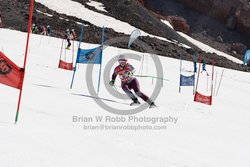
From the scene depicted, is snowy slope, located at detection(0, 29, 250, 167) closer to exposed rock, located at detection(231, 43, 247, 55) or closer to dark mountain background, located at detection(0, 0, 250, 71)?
dark mountain background, located at detection(0, 0, 250, 71)

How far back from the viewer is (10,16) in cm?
4278

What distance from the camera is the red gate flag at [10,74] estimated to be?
632 cm

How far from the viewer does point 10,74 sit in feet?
20.9

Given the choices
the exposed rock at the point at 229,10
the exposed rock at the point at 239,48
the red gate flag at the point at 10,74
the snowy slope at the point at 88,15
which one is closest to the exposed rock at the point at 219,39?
the exposed rock at the point at 239,48

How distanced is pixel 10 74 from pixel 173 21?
67.1 meters

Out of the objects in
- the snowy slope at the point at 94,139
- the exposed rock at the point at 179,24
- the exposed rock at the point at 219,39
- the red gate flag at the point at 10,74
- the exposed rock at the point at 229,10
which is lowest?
the snowy slope at the point at 94,139

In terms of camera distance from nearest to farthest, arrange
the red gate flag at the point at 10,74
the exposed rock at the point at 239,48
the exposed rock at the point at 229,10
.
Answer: the red gate flag at the point at 10,74 < the exposed rock at the point at 239,48 < the exposed rock at the point at 229,10

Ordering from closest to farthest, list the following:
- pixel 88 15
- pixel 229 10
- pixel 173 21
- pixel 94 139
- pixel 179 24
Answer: pixel 94 139, pixel 88 15, pixel 179 24, pixel 173 21, pixel 229 10

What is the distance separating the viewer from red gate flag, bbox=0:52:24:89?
249 inches

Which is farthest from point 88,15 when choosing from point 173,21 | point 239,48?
point 239,48

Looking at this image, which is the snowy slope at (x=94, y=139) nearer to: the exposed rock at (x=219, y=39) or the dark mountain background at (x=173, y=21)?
the dark mountain background at (x=173, y=21)

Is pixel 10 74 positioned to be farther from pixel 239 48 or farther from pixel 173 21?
pixel 173 21

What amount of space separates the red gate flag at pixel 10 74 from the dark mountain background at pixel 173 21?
1280 inches

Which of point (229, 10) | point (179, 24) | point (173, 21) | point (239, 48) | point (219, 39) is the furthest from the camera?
point (229, 10)
